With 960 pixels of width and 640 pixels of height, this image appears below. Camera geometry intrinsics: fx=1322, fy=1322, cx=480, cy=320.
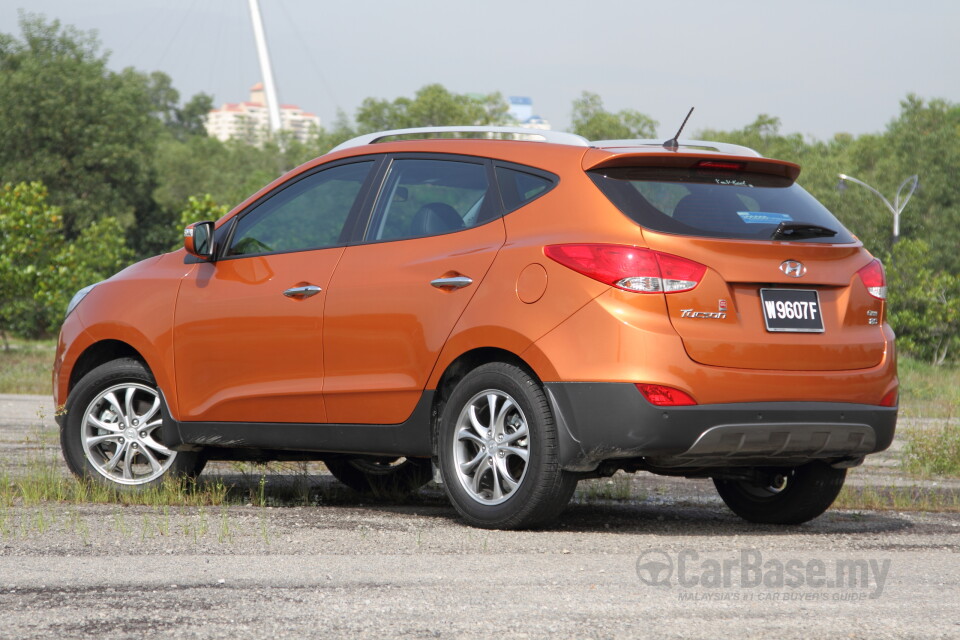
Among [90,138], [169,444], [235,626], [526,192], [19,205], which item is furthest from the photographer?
[90,138]

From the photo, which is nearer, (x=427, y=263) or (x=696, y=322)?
(x=696, y=322)

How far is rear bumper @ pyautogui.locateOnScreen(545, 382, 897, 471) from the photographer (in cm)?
553

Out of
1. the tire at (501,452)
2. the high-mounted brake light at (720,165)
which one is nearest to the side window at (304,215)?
the tire at (501,452)

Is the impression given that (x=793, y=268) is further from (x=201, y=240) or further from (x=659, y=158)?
(x=201, y=240)

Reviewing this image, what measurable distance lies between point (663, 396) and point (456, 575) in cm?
127

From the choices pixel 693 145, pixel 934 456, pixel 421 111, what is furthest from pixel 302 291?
pixel 421 111

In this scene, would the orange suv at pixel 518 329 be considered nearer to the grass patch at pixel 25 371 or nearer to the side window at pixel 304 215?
the side window at pixel 304 215

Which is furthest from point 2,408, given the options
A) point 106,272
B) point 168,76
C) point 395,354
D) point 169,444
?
point 168,76

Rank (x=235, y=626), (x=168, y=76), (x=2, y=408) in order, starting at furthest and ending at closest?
(x=168, y=76) < (x=2, y=408) < (x=235, y=626)

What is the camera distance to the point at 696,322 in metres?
5.60

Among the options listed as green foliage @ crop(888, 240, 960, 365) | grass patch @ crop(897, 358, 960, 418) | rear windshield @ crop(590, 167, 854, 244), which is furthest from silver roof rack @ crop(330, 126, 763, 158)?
green foliage @ crop(888, 240, 960, 365)

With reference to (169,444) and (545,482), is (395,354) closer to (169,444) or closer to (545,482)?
(545,482)

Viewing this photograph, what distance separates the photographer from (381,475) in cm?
796

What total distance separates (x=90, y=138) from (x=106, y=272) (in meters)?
12.5
